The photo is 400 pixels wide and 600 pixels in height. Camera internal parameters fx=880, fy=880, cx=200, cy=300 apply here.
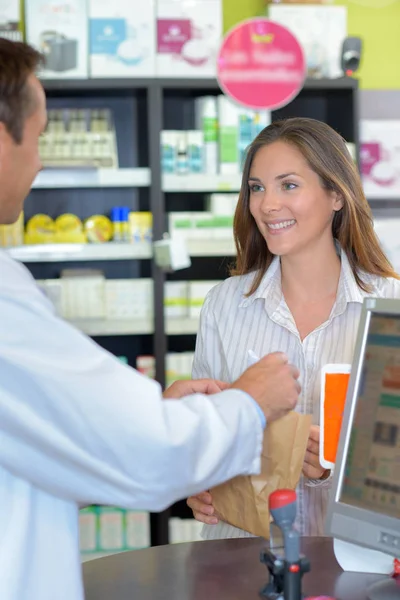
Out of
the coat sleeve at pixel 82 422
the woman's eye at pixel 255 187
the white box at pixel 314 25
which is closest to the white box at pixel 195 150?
the white box at pixel 314 25

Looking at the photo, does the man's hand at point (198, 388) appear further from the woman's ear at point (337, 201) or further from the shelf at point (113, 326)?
the shelf at point (113, 326)

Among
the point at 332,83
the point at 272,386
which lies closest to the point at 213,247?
the point at 332,83

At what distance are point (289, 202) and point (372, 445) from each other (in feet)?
3.79

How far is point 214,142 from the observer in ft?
15.3

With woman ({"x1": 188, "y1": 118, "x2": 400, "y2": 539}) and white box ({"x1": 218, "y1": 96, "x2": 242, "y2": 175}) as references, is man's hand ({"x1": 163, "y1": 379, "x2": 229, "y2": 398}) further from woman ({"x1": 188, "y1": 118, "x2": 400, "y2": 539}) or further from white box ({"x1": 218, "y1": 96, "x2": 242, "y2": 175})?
white box ({"x1": 218, "y1": 96, "x2": 242, "y2": 175})

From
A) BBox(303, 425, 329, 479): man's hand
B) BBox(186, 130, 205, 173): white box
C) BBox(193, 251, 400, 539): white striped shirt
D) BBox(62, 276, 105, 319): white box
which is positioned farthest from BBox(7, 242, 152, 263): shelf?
BBox(303, 425, 329, 479): man's hand

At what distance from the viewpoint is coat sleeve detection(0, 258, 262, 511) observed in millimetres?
1291

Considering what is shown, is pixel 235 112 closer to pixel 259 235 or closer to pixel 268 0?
pixel 268 0

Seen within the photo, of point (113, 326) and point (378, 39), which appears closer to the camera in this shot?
point (113, 326)

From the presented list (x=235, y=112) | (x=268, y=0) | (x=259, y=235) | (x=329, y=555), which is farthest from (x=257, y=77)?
(x=329, y=555)

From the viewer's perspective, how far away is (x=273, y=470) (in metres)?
1.76

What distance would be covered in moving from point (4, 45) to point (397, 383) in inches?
34.0

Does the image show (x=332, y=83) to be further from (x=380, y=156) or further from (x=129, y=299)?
(x=129, y=299)

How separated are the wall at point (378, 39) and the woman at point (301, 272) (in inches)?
114
